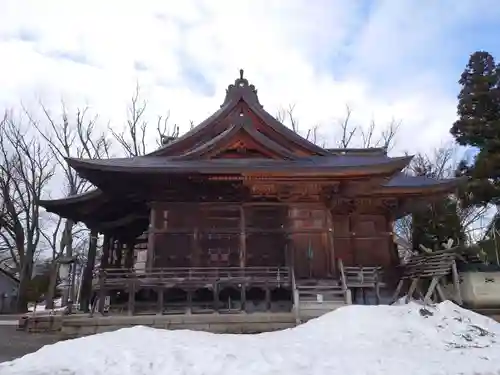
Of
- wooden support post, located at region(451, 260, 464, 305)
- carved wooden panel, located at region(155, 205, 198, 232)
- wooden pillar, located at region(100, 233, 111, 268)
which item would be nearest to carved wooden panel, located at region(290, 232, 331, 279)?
carved wooden panel, located at region(155, 205, 198, 232)

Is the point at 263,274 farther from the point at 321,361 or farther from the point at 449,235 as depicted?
the point at 449,235

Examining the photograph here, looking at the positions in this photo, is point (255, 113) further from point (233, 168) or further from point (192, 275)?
point (192, 275)

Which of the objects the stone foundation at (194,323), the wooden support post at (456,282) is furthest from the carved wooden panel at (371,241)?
the stone foundation at (194,323)

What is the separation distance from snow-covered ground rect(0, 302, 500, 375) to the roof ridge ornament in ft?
31.3

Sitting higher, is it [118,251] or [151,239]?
[118,251]

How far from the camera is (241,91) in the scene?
677 inches

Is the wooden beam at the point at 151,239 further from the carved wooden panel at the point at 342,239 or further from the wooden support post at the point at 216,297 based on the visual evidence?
the carved wooden panel at the point at 342,239

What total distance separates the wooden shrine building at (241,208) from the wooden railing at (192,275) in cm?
3

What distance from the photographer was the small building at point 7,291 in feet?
109

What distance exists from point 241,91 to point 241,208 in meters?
5.06

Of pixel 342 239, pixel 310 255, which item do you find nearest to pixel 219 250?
pixel 310 255

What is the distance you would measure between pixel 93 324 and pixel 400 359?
7680mm

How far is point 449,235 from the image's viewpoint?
20.7 meters

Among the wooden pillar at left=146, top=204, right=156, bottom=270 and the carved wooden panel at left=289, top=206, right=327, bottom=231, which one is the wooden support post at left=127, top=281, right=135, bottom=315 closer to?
the wooden pillar at left=146, top=204, right=156, bottom=270
